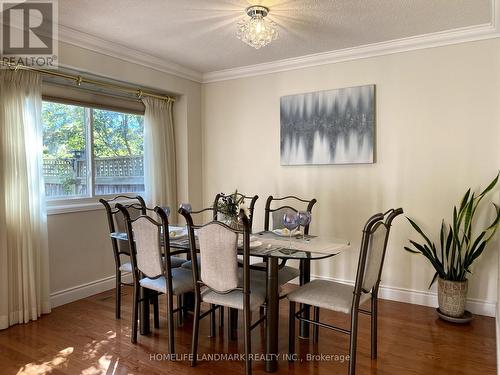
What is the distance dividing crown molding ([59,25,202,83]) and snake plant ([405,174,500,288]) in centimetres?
309

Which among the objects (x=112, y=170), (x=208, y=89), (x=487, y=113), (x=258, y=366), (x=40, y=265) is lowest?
(x=258, y=366)

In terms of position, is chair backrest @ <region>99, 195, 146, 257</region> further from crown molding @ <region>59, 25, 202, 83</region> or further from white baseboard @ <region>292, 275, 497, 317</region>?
white baseboard @ <region>292, 275, 497, 317</region>

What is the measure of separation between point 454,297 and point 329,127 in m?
2.00

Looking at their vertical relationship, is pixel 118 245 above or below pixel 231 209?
below

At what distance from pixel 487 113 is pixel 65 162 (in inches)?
159

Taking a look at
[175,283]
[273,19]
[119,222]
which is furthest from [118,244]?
[273,19]

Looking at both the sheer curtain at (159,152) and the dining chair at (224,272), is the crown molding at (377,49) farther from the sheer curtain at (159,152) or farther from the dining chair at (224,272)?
the dining chair at (224,272)

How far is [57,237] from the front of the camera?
11.8 ft

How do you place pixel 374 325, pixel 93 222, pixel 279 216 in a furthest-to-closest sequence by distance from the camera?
1. pixel 93 222
2. pixel 279 216
3. pixel 374 325

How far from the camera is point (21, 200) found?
10.3 feet

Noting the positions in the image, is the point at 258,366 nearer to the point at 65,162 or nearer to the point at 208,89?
the point at 65,162

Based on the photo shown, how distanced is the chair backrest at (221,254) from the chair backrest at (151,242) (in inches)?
11.0

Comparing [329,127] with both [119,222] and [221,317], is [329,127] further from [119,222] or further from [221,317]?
[119,222]

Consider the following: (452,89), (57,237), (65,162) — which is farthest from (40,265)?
(452,89)
